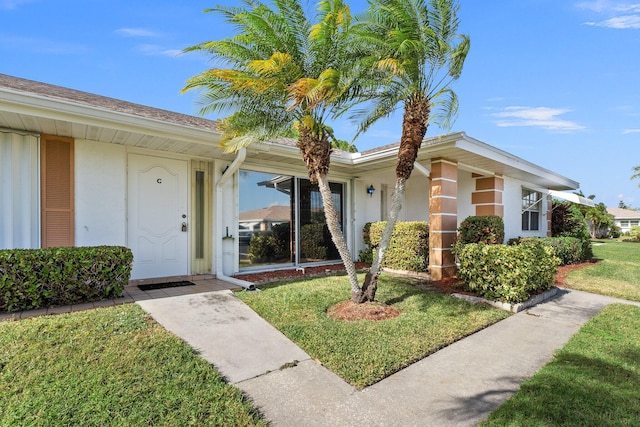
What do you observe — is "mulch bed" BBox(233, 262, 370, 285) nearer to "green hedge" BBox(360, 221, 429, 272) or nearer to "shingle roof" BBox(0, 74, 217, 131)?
"green hedge" BBox(360, 221, 429, 272)

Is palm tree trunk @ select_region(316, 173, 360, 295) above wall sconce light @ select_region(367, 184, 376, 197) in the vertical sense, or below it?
below

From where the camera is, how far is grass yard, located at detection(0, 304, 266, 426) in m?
2.44

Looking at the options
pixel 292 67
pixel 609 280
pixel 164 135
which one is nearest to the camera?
pixel 292 67

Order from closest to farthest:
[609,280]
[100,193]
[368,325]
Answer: [368,325]
[100,193]
[609,280]

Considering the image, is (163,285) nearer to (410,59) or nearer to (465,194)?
(410,59)

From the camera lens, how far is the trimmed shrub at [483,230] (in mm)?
8141

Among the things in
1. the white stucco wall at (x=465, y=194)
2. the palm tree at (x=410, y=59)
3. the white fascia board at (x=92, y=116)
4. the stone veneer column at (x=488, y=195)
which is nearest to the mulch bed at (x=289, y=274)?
the palm tree at (x=410, y=59)

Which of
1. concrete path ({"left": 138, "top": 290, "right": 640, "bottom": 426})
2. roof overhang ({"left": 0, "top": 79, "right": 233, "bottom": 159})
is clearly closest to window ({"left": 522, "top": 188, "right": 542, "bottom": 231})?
concrete path ({"left": 138, "top": 290, "right": 640, "bottom": 426})

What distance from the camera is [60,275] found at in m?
4.77

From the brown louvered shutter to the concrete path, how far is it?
236 centimetres

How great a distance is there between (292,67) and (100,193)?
15.0ft

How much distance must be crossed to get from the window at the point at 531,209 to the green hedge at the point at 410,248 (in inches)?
240

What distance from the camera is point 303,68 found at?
16.5 feet

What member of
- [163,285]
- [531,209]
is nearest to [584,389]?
[163,285]
